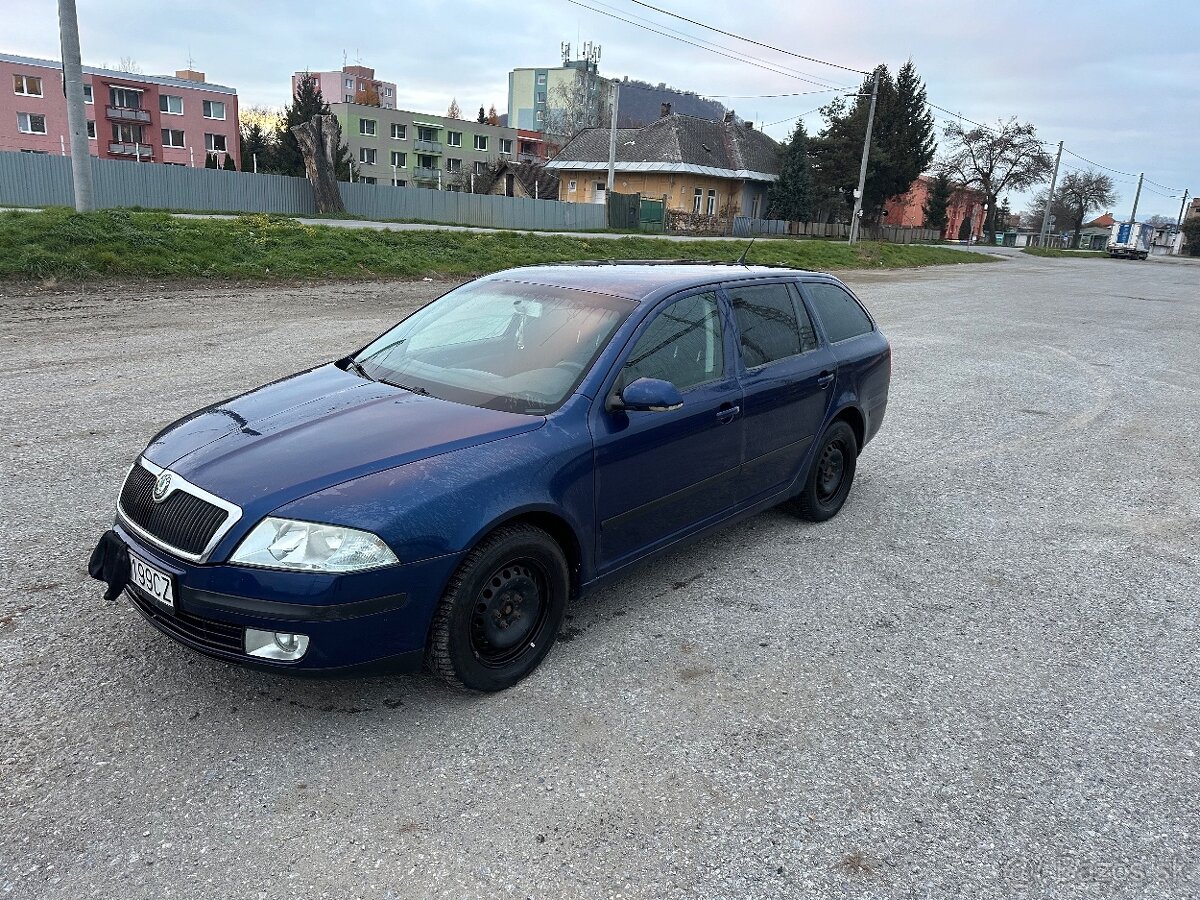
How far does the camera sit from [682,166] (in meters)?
52.4

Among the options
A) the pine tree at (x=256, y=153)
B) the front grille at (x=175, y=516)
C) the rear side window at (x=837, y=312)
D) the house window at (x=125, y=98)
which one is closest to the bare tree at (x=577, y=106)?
the pine tree at (x=256, y=153)

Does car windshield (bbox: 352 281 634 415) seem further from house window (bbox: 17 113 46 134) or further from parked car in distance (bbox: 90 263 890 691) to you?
house window (bbox: 17 113 46 134)

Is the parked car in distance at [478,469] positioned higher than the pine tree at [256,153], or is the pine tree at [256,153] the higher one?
the pine tree at [256,153]

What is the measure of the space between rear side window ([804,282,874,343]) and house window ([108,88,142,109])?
80958 millimetres

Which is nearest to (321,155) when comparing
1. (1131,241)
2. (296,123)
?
(296,123)

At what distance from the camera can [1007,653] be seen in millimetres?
3852

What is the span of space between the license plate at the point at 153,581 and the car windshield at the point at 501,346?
4.32 feet

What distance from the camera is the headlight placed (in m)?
2.79

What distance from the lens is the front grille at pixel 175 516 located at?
9.47 ft

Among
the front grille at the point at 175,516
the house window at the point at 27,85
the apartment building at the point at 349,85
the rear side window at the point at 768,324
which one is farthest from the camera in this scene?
the apartment building at the point at 349,85

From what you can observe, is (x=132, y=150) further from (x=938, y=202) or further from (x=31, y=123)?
(x=938, y=202)

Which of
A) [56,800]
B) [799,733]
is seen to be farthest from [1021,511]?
[56,800]

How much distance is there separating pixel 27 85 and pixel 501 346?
7739cm

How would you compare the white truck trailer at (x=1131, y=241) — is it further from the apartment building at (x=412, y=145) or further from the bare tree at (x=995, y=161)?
the apartment building at (x=412, y=145)
